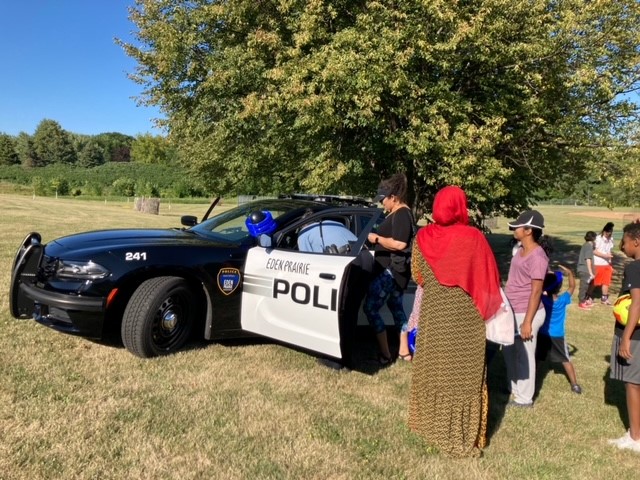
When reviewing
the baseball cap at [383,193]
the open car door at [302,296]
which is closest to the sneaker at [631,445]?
the open car door at [302,296]

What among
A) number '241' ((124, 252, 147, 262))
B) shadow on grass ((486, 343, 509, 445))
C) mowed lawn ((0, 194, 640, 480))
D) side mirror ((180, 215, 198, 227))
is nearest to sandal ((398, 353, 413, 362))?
mowed lawn ((0, 194, 640, 480))

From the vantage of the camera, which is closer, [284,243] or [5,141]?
[284,243]

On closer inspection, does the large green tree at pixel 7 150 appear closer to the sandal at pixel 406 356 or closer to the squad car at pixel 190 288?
the squad car at pixel 190 288

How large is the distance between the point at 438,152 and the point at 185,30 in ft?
21.2

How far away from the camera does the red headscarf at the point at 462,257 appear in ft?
11.1

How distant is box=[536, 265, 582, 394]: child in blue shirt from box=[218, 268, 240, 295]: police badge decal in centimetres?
285

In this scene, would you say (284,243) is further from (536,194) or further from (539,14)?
(536,194)

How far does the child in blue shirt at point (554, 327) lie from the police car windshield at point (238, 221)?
253 cm

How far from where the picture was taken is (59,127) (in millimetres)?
90812

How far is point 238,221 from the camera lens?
578cm

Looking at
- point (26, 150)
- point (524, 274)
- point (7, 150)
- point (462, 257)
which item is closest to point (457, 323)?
point (462, 257)

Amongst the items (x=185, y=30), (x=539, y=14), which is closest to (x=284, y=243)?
(x=539, y=14)

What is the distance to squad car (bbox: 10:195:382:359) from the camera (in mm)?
4379

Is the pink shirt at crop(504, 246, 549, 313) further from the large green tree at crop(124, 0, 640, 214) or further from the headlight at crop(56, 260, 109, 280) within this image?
the large green tree at crop(124, 0, 640, 214)
